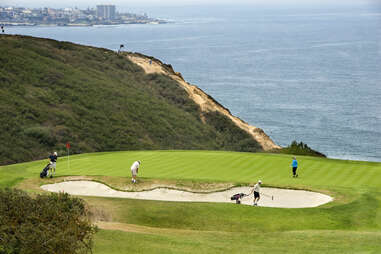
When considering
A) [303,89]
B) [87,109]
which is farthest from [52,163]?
[303,89]

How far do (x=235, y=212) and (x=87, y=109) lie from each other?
36737 millimetres

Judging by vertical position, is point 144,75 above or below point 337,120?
above

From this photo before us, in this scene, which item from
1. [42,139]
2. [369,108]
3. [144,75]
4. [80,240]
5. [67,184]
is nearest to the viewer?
[80,240]

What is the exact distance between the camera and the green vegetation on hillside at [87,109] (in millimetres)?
48719

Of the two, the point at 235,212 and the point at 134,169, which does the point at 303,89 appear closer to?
the point at 134,169

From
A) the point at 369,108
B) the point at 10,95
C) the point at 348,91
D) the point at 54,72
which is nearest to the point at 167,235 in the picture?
the point at 10,95

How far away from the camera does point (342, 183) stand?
26.4m

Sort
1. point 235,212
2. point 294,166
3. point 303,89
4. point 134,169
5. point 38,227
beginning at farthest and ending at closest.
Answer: point 303,89
point 294,166
point 134,169
point 235,212
point 38,227

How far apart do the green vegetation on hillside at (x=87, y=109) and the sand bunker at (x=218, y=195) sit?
18.9 metres

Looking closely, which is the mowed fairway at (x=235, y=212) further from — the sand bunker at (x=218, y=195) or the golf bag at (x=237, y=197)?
the golf bag at (x=237, y=197)

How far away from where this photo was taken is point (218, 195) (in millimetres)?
25219

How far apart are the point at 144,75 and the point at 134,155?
4266 centimetres

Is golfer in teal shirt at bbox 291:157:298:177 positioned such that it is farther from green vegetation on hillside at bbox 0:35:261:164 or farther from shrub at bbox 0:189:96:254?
green vegetation on hillside at bbox 0:35:261:164

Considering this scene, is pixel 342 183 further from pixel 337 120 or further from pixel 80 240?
pixel 337 120
